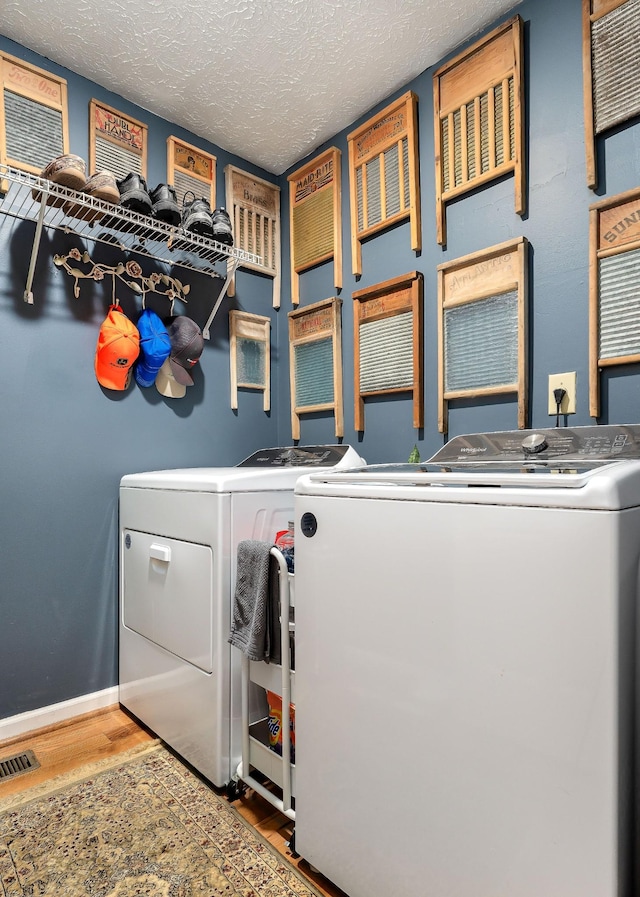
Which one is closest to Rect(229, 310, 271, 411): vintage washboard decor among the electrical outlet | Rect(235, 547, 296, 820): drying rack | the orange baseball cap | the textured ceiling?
the orange baseball cap

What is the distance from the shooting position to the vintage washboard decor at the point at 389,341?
2.15m

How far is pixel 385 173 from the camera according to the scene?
2293mm

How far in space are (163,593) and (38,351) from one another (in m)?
1.10

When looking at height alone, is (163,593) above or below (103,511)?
below

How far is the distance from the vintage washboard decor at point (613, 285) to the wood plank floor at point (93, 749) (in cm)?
159

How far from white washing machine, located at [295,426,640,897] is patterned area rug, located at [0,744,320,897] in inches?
7.1

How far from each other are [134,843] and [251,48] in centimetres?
277

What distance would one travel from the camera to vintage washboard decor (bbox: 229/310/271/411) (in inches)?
106

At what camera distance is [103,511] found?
2252 millimetres

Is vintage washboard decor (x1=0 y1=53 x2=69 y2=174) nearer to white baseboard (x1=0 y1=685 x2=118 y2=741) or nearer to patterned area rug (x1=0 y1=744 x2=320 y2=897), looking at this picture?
white baseboard (x1=0 y1=685 x2=118 y2=741)

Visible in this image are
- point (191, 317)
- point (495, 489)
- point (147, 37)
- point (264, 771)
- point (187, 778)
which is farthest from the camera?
point (191, 317)

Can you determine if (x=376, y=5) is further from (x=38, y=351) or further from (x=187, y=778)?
(x=187, y=778)

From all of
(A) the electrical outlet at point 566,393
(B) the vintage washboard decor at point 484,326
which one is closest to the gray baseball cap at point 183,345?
(B) the vintage washboard decor at point 484,326

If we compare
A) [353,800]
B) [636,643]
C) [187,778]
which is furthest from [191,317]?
[636,643]
